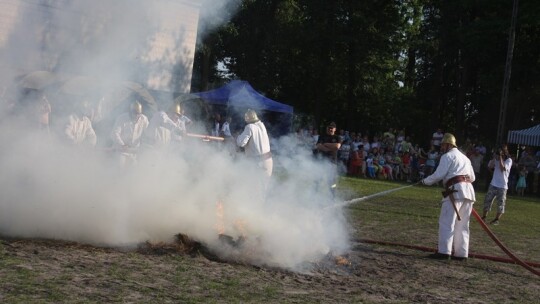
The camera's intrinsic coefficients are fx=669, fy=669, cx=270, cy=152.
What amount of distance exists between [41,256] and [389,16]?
3889cm

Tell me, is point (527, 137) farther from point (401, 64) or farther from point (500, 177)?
point (500, 177)

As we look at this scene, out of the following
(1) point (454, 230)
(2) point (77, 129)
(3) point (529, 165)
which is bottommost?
(1) point (454, 230)

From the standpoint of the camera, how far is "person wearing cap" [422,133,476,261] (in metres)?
10.9

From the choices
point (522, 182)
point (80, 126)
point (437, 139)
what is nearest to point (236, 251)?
point (80, 126)

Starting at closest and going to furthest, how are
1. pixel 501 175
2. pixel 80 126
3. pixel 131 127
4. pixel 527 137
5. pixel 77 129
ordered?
1. pixel 77 129
2. pixel 80 126
3. pixel 131 127
4. pixel 501 175
5. pixel 527 137

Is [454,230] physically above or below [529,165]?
below

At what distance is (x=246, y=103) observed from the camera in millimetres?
Answer: 29500

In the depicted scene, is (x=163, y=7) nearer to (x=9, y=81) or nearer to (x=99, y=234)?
(x=9, y=81)

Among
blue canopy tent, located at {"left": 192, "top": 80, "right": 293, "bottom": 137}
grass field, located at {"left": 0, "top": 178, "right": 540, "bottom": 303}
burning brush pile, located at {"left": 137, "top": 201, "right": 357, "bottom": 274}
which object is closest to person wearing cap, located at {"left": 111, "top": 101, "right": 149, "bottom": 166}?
burning brush pile, located at {"left": 137, "top": 201, "right": 357, "bottom": 274}

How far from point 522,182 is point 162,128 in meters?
21.4

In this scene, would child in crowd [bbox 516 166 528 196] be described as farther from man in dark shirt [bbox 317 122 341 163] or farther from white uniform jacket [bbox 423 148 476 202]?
white uniform jacket [bbox 423 148 476 202]

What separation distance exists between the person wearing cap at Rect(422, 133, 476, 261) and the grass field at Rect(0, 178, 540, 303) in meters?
0.36

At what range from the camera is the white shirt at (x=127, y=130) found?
1366 cm

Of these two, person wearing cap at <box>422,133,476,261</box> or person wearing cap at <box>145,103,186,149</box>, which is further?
person wearing cap at <box>145,103,186,149</box>
